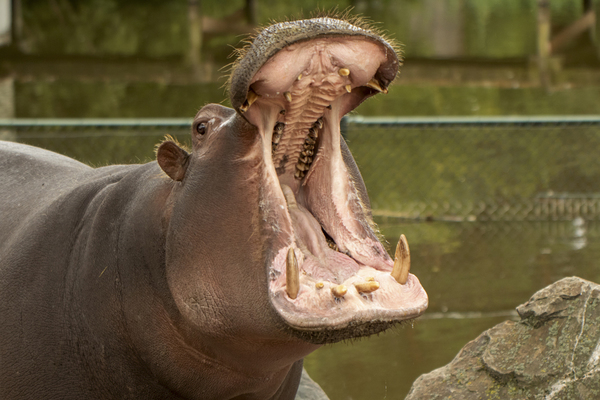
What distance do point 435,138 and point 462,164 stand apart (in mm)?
874

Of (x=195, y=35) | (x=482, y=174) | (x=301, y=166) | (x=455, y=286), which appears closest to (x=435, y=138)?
(x=482, y=174)

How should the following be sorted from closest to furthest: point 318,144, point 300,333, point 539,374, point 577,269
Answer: point 300,333, point 318,144, point 539,374, point 577,269

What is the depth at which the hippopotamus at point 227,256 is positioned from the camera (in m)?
1.65

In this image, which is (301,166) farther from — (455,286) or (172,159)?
(455,286)

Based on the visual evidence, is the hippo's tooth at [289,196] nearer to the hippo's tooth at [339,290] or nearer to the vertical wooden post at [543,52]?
the hippo's tooth at [339,290]

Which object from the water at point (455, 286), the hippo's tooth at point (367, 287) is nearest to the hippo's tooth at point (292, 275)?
the hippo's tooth at point (367, 287)

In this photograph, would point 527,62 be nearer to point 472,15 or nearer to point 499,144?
point 499,144

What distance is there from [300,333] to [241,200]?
319mm

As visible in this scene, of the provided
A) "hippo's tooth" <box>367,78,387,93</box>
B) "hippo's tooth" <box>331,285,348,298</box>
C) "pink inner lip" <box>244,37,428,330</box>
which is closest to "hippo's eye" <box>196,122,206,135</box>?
"pink inner lip" <box>244,37,428,330</box>

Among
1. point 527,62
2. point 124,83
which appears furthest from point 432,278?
point 124,83

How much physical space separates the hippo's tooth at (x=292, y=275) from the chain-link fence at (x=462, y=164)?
4096 millimetres

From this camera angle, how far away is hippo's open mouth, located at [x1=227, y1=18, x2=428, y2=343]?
162 cm

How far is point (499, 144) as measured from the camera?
300 inches

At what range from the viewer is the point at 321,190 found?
1891mm
